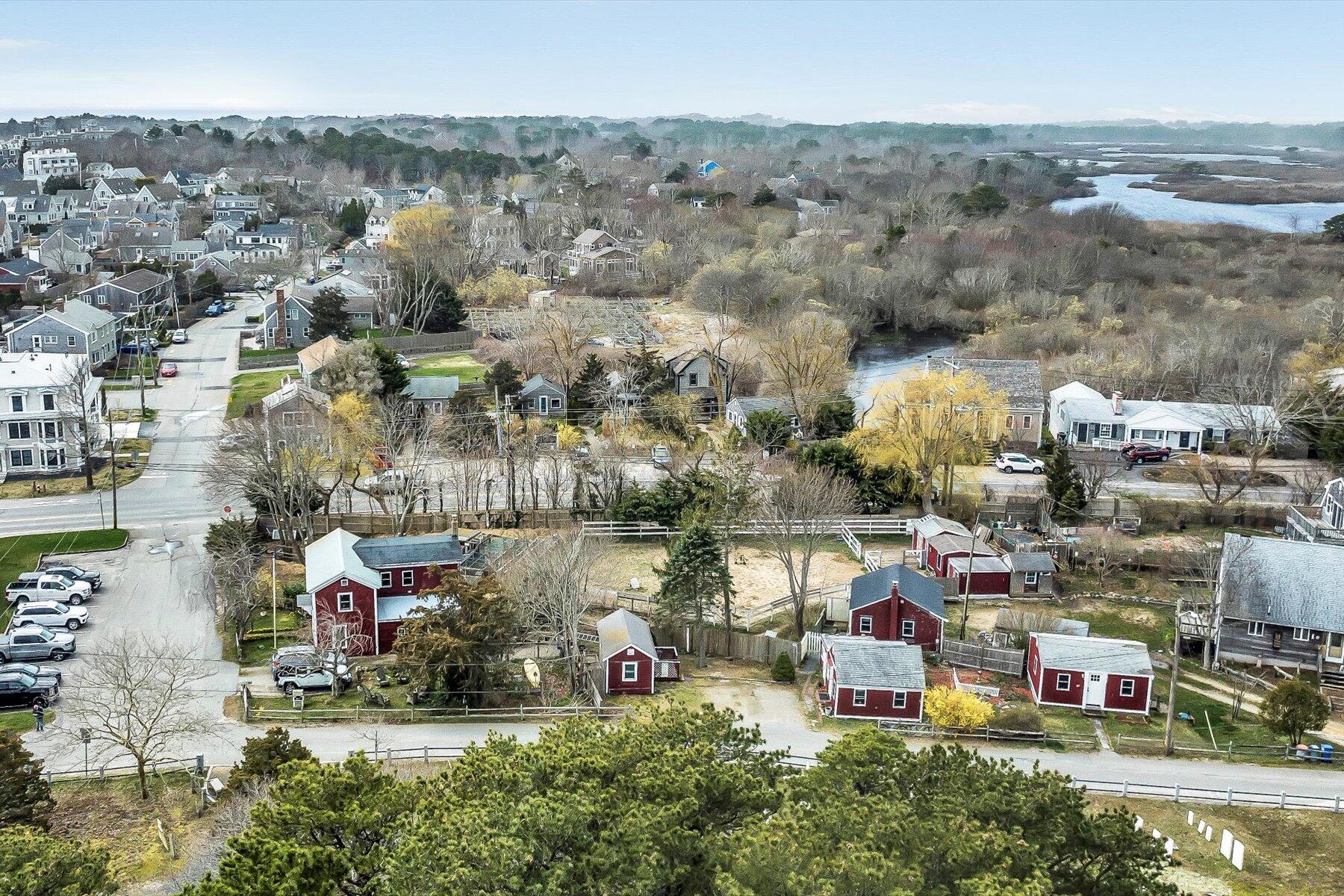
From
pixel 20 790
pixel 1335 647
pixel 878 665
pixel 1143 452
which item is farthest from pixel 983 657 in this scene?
pixel 20 790

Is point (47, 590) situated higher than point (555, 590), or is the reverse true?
point (555, 590)

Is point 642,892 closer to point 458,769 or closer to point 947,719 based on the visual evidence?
point 458,769

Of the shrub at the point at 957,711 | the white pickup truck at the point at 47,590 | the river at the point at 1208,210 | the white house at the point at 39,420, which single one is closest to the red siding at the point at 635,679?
the shrub at the point at 957,711

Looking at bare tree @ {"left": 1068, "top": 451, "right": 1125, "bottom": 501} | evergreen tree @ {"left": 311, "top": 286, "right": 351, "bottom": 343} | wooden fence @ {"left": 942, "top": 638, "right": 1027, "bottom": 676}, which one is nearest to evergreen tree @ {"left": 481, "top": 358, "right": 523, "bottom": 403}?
evergreen tree @ {"left": 311, "top": 286, "right": 351, "bottom": 343}

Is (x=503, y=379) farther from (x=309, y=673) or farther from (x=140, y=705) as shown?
(x=140, y=705)

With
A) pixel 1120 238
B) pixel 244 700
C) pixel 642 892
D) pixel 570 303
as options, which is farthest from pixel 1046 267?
pixel 642 892

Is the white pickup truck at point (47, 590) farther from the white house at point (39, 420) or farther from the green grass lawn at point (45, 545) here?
the white house at point (39, 420)
